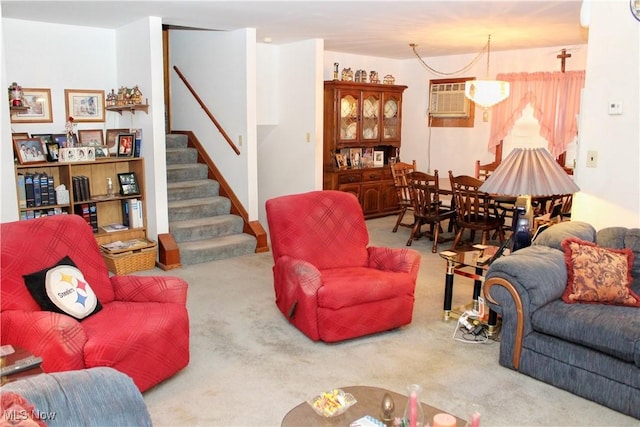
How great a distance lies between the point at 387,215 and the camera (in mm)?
7938

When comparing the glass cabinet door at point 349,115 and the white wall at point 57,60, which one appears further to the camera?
the glass cabinet door at point 349,115

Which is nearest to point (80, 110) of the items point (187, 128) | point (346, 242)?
point (187, 128)

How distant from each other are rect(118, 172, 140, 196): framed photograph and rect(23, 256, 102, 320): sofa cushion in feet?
8.16

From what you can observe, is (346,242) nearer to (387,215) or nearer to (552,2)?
(552,2)

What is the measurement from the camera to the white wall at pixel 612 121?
11.6 ft

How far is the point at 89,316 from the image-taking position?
2.84 m

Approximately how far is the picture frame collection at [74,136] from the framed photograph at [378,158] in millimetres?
3643

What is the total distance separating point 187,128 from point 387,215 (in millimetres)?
3132

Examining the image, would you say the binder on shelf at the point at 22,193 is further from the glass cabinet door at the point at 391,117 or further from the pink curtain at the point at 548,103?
the pink curtain at the point at 548,103

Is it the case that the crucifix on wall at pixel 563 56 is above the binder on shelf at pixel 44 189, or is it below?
above

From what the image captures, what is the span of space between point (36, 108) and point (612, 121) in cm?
494

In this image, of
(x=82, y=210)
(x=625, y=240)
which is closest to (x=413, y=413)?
(x=625, y=240)

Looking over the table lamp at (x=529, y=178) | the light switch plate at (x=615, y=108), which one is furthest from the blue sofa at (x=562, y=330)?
the light switch plate at (x=615, y=108)

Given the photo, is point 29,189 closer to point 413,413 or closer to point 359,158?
point 413,413
